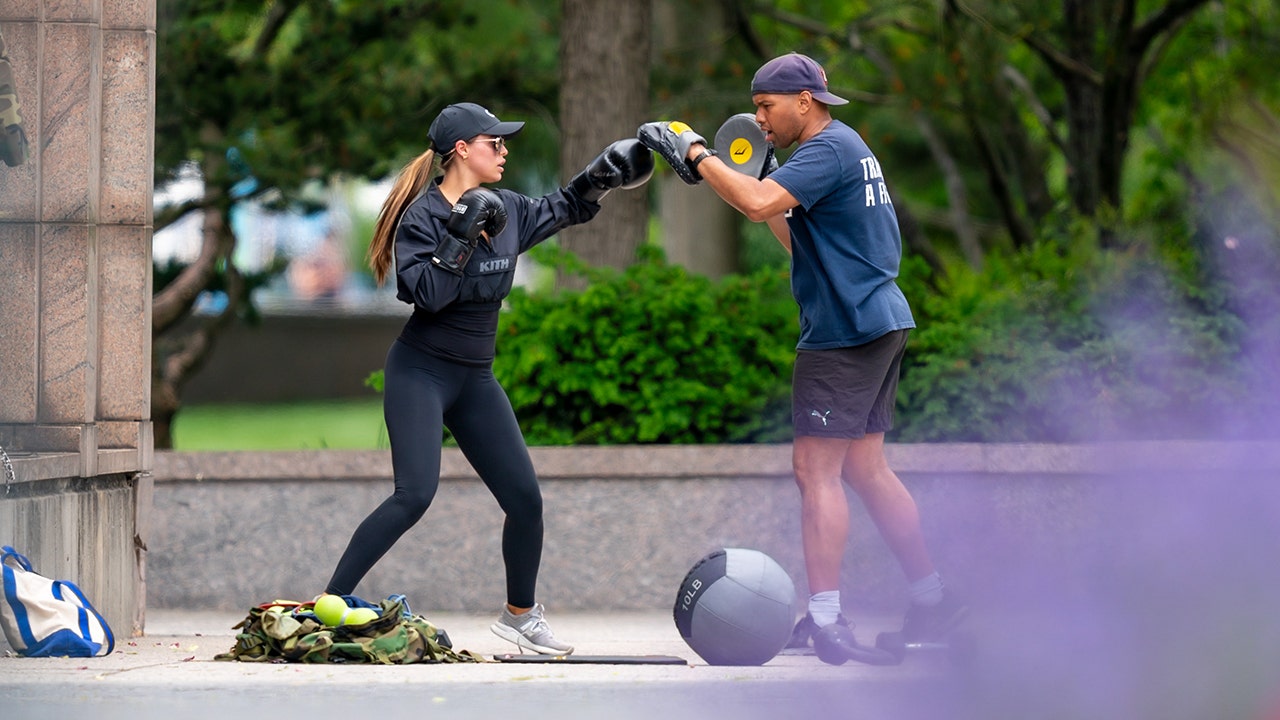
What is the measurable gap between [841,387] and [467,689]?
1750mm

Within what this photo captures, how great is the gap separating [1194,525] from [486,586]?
3.45m

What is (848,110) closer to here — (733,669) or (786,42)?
(786,42)

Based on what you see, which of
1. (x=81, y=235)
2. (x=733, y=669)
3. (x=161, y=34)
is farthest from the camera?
(x=161, y=34)

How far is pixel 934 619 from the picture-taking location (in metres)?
5.67

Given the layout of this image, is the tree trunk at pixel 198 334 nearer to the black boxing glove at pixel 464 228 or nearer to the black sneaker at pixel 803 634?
the black boxing glove at pixel 464 228

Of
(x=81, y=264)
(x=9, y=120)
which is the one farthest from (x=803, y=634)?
(x=9, y=120)

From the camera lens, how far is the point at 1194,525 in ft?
23.7

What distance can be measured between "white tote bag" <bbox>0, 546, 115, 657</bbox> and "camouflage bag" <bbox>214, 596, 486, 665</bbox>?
0.48m

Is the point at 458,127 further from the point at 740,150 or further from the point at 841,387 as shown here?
the point at 841,387

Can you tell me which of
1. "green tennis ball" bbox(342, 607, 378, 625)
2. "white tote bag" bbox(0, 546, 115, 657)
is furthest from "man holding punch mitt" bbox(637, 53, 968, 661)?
"white tote bag" bbox(0, 546, 115, 657)

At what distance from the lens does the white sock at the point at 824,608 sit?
5504 mm

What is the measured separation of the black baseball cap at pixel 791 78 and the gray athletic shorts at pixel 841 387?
94 cm

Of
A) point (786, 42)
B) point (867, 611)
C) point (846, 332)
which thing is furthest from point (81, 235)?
point (786, 42)

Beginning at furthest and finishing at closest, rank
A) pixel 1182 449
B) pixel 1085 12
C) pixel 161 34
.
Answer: pixel 1085 12 → pixel 161 34 → pixel 1182 449
